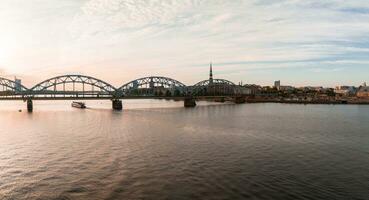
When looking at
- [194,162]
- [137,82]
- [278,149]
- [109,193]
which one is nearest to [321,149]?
[278,149]

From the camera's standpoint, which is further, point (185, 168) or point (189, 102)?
point (189, 102)

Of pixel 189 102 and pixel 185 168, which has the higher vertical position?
pixel 189 102

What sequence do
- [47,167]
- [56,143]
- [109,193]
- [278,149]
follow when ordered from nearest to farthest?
[109,193] → [47,167] → [278,149] → [56,143]

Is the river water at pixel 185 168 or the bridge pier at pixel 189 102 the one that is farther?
the bridge pier at pixel 189 102

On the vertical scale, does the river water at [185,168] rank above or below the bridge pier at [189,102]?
below

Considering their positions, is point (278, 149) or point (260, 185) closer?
point (260, 185)

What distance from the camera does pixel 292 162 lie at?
31.9 m

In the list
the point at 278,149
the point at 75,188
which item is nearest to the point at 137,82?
the point at 278,149

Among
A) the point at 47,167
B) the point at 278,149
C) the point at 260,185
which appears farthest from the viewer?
the point at 278,149

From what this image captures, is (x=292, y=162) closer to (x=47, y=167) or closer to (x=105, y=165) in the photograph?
(x=105, y=165)

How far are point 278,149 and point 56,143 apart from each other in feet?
83.6

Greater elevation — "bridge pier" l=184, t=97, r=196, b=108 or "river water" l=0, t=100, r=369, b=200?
"bridge pier" l=184, t=97, r=196, b=108

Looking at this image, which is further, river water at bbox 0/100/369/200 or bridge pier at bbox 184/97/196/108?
bridge pier at bbox 184/97/196/108

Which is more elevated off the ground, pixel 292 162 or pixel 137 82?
pixel 137 82
